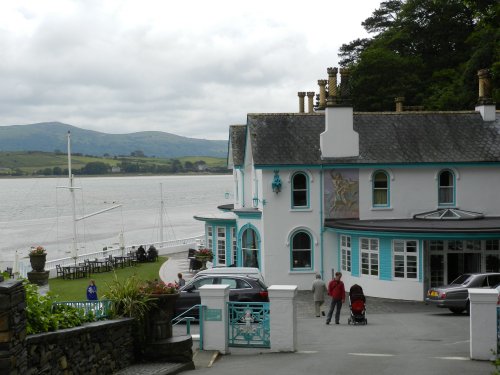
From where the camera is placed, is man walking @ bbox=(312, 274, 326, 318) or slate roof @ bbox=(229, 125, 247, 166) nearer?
man walking @ bbox=(312, 274, 326, 318)

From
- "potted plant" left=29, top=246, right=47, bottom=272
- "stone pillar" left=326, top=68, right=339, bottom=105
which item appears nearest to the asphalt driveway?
"stone pillar" left=326, top=68, right=339, bottom=105

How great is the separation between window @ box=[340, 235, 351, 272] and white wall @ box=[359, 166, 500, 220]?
1.50m

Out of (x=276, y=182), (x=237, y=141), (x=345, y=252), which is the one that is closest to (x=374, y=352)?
(x=345, y=252)

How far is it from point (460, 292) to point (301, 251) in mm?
10312

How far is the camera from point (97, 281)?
3706 centimetres

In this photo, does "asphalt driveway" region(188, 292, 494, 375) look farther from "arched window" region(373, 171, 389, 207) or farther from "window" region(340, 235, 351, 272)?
"arched window" region(373, 171, 389, 207)

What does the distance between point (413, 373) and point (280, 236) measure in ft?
64.0

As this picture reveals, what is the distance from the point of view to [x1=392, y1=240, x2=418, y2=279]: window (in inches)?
1178

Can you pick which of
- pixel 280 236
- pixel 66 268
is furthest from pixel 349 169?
pixel 66 268

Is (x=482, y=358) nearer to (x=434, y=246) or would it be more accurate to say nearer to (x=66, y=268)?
(x=434, y=246)

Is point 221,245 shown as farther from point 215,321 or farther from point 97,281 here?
point 215,321

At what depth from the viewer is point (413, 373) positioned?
14102 mm

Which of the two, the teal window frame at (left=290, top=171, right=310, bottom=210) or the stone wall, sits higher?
the teal window frame at (left=290, top=171, right=310, bottom=210)

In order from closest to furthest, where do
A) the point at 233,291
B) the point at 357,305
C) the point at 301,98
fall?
the point at 233,291 < the point at 357,305 < the point at 301,98
